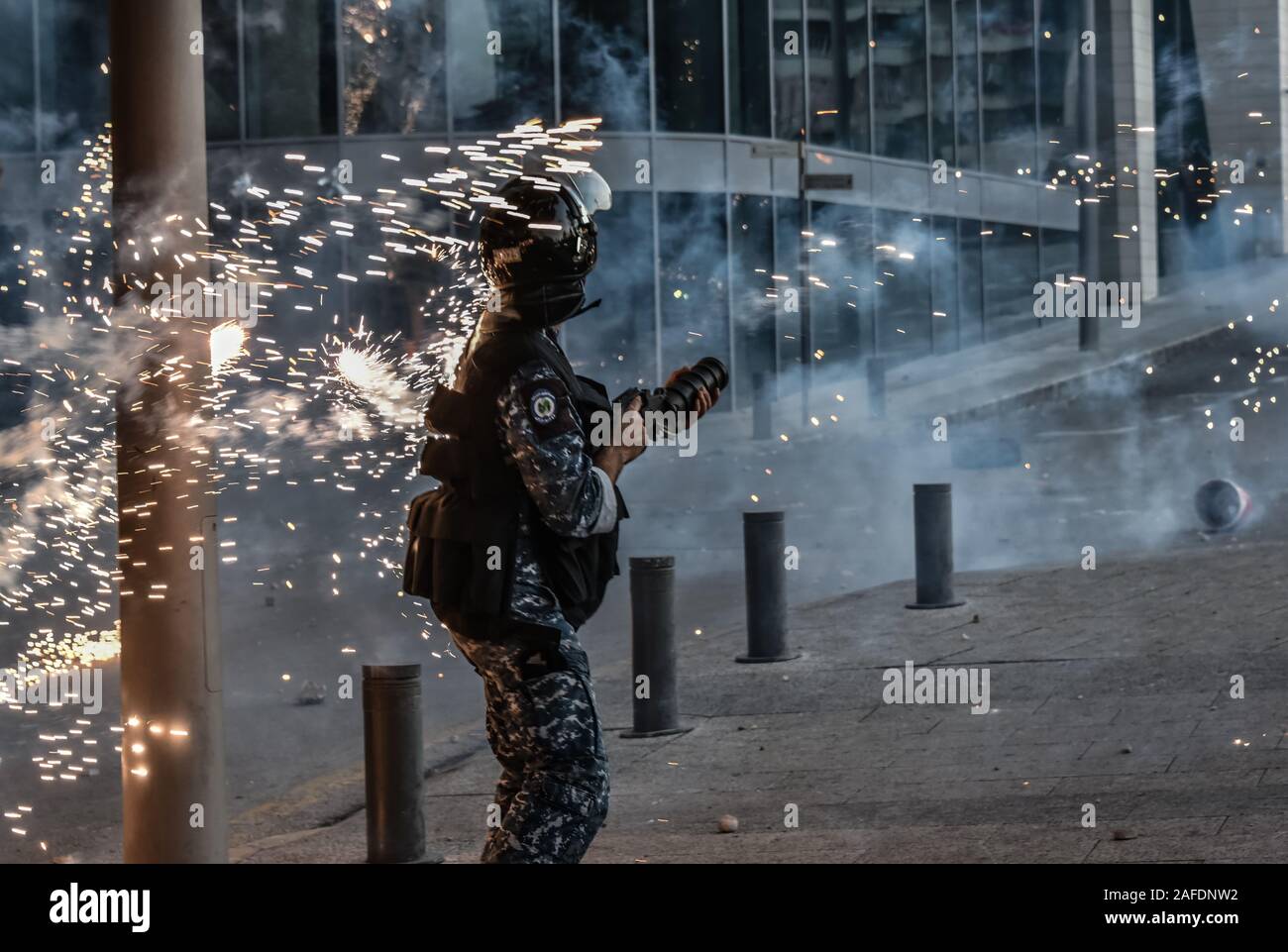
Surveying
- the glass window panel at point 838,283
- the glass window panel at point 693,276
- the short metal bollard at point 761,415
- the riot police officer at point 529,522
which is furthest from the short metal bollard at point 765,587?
the glass window panel at point 838,283

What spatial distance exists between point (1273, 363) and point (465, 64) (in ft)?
35.1

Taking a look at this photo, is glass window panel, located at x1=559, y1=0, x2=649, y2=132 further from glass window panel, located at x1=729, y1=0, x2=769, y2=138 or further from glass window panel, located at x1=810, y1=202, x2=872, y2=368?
glass window panel, located at x1=810, y1=202, x2=872, y2=368

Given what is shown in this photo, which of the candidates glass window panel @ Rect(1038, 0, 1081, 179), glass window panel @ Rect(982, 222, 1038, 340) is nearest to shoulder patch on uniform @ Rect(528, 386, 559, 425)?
glass window panel @ Rect(982, 222, 1038, 340)

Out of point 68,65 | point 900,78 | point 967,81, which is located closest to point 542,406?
point 68,65

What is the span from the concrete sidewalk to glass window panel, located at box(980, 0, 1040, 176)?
1675 cm

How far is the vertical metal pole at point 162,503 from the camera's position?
4.52 metres

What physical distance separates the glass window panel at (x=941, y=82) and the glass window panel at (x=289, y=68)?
28.9ft

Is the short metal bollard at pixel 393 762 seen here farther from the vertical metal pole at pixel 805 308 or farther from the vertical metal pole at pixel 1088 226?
the vertical metal pole at pixel 1088 226

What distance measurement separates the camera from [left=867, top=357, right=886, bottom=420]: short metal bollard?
19547 millimetres

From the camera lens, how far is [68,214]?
2231 cm

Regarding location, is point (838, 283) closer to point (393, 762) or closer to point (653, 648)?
point (653, 648)

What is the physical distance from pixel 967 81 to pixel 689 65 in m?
5.42
